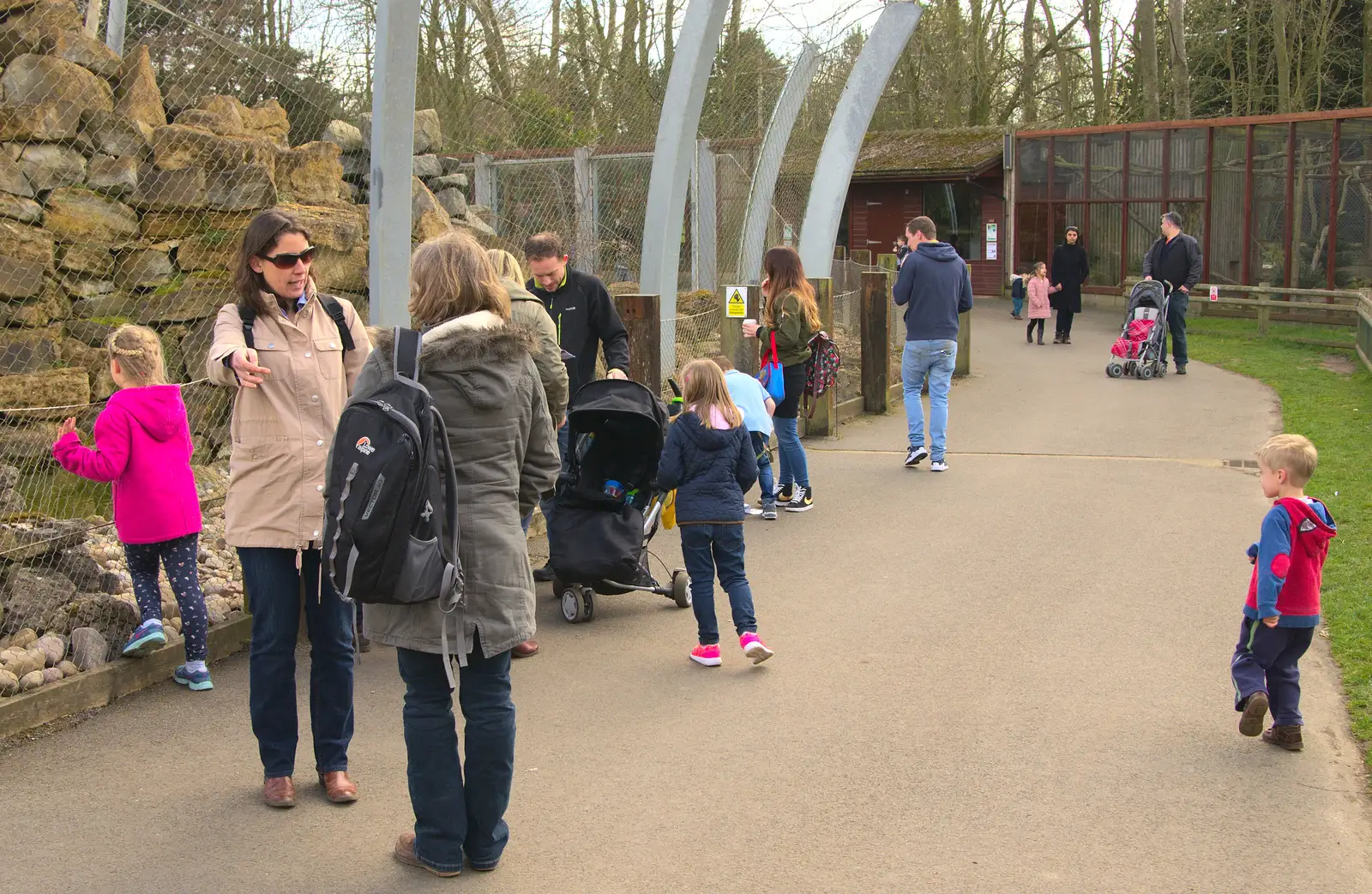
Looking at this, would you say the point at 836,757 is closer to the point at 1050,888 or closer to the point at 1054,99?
the point at 1050,888

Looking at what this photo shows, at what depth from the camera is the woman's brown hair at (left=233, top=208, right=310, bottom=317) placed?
4.61 metres

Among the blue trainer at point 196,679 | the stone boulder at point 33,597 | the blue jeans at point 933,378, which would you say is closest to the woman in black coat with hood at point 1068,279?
the blue jeans at point 933,378

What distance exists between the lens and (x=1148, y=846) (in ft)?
14.1

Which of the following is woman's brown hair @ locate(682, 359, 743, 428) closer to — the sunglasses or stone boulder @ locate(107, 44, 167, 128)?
the sunglasses

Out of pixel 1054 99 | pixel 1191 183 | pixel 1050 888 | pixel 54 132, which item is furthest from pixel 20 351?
pixel 1054 99

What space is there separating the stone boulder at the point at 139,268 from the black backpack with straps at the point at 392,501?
20.1 feet

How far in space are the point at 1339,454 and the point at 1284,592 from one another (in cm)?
674

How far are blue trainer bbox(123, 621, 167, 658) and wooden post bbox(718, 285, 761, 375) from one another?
5.96 metres

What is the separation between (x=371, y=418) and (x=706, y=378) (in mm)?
2735

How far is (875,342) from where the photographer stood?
13844mm

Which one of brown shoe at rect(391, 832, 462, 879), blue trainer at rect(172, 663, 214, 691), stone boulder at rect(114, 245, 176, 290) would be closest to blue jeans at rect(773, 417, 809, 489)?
stone boulder at rect(114, 245, 176, 290)

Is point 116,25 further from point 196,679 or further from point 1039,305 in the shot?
point 1039,305

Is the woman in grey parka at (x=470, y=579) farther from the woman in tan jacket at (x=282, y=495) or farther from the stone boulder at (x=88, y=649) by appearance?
the stone boulder at (x=88, y=649)

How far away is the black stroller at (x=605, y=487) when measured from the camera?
249 inches
